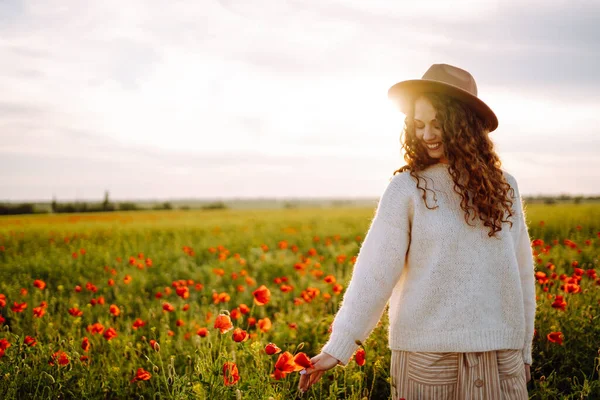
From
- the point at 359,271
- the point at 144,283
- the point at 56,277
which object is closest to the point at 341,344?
the point at 359,271

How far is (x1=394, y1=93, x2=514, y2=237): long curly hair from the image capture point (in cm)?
172

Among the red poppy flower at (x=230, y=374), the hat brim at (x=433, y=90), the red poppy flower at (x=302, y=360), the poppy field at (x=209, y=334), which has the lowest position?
the poppy field at (x=209, y=334)

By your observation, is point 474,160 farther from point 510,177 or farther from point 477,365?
point 477,365

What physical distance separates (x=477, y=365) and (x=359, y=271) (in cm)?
58

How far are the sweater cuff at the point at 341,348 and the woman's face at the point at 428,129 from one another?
81 centimetres

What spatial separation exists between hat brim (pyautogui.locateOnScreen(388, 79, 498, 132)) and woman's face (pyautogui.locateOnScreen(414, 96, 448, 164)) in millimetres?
51

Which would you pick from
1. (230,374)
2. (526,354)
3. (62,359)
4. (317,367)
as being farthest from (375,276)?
(62,359)

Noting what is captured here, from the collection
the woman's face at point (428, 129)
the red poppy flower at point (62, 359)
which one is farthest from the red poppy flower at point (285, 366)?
the red poppy flower at point (62, 359)

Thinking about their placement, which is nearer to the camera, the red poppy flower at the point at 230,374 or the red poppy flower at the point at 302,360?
the red poppy flower at the point at 302,360

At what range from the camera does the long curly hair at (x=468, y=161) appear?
5.65ft

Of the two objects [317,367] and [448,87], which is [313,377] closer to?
[317,367]

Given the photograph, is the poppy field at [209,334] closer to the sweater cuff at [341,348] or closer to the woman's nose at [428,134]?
the sweater cuff at [341,348]

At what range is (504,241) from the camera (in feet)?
5.83

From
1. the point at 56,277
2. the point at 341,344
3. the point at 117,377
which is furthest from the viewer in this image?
the point at 56,277
